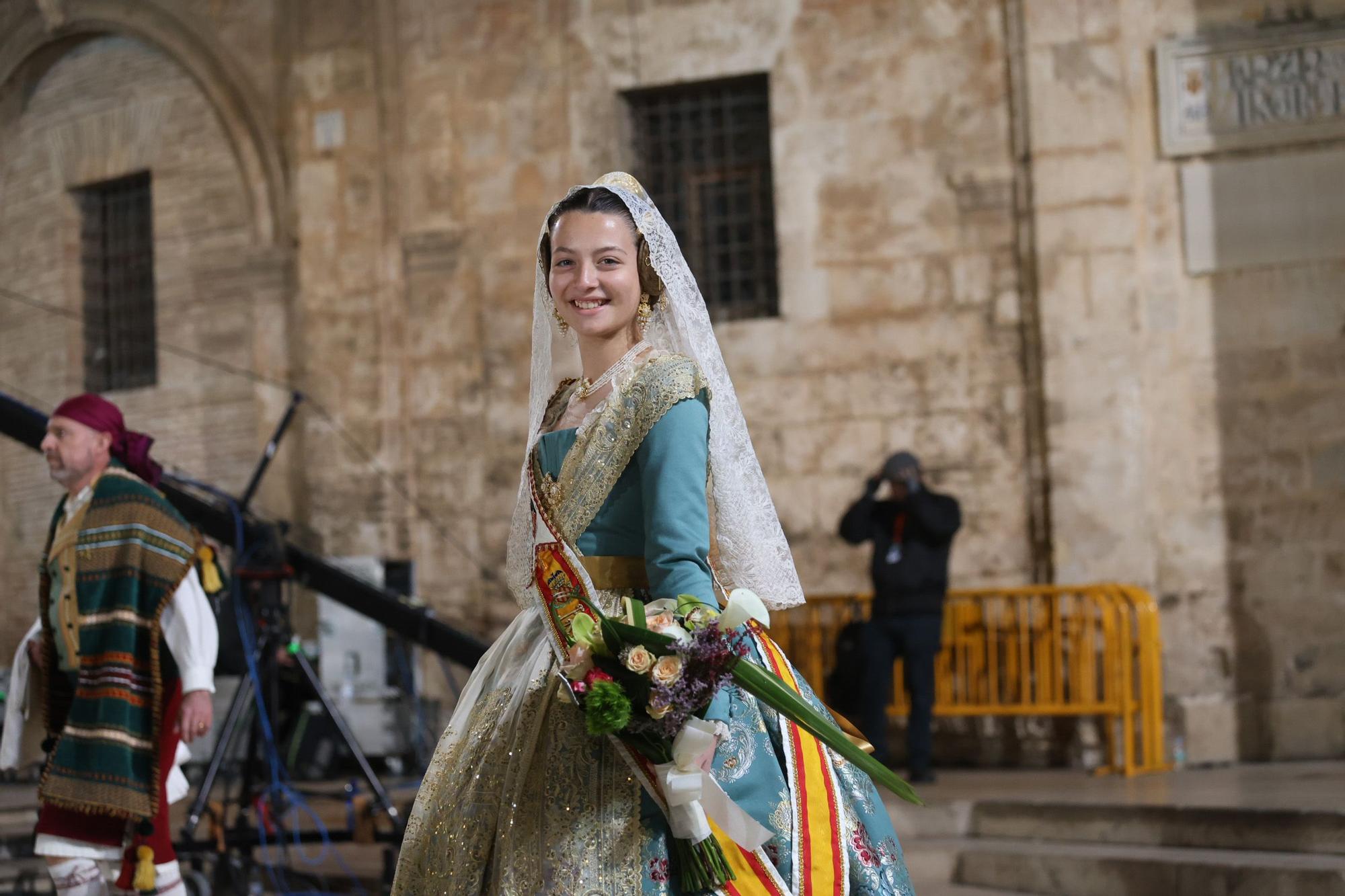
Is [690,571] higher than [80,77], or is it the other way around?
[80,77]

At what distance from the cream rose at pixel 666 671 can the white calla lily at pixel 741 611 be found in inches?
3.4

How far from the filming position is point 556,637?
2.75 meters

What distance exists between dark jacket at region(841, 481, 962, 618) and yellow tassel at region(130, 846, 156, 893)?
4.28 m

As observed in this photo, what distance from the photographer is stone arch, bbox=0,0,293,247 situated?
11.1 meters

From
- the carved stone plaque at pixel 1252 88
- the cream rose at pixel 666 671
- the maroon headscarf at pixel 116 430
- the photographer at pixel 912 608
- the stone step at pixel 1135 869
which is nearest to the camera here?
the cream rose at pixel 666 671

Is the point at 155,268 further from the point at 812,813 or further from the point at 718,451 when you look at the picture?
the point at 812,813

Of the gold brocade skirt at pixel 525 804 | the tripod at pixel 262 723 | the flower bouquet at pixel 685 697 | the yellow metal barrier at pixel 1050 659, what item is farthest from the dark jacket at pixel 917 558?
the flower bouquet at pixel 685 697

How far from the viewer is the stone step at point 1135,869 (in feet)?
18.0

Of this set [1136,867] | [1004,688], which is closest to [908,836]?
[1136,867]

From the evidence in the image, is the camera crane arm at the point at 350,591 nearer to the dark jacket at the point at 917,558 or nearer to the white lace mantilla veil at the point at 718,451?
the dark jacket at the point at 917,558

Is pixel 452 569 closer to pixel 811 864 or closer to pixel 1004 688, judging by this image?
pixel 1004 688

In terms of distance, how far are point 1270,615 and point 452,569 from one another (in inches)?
189

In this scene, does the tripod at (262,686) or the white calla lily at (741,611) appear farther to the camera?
the tripod at (262,686)

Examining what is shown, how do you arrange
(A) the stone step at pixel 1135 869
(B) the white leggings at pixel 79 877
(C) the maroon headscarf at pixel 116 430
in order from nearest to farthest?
1. (B) the white leggings at pixel 79 877
2. (C) the maroon headscarf at pixel 116 430
3. (A) the stone step at pixel 1135 869
